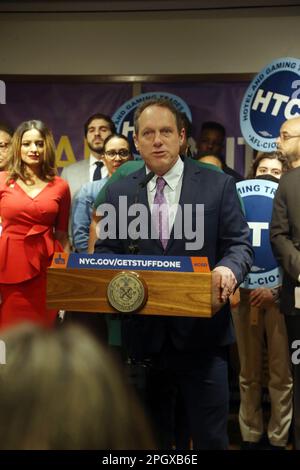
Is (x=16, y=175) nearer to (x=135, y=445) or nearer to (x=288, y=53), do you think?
(x=288, y=53)

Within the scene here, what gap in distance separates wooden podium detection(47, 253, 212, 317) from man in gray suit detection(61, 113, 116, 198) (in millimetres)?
1423

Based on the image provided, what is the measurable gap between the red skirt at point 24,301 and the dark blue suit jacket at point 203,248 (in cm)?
94

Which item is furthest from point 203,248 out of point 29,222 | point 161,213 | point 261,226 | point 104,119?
point 104,119

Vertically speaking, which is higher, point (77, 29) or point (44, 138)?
point (77, 29)

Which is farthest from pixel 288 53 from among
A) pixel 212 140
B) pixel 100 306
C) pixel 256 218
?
pixel 100 306

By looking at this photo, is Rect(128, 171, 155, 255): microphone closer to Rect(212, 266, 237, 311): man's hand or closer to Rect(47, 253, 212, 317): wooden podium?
Rect(47, 253, 212, 317): wooden podium

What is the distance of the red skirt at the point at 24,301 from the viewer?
2895 millimetres

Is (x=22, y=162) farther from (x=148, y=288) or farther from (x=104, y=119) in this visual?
(x=148, y=288)

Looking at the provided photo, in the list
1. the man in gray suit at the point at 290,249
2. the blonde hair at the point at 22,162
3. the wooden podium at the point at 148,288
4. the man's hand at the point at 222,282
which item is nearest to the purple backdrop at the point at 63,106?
the blonde hair at the point at 22,162

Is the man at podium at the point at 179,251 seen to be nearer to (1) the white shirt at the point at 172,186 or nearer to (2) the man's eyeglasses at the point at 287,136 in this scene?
(1) the white shirt at the point at 172,186

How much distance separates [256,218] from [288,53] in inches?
36.8

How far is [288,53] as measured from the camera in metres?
3.14

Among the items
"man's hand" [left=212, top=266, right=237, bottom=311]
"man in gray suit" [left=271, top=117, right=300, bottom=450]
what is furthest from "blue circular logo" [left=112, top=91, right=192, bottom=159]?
"man's hand" [left=212, top=266, right=237, bottom=311]
